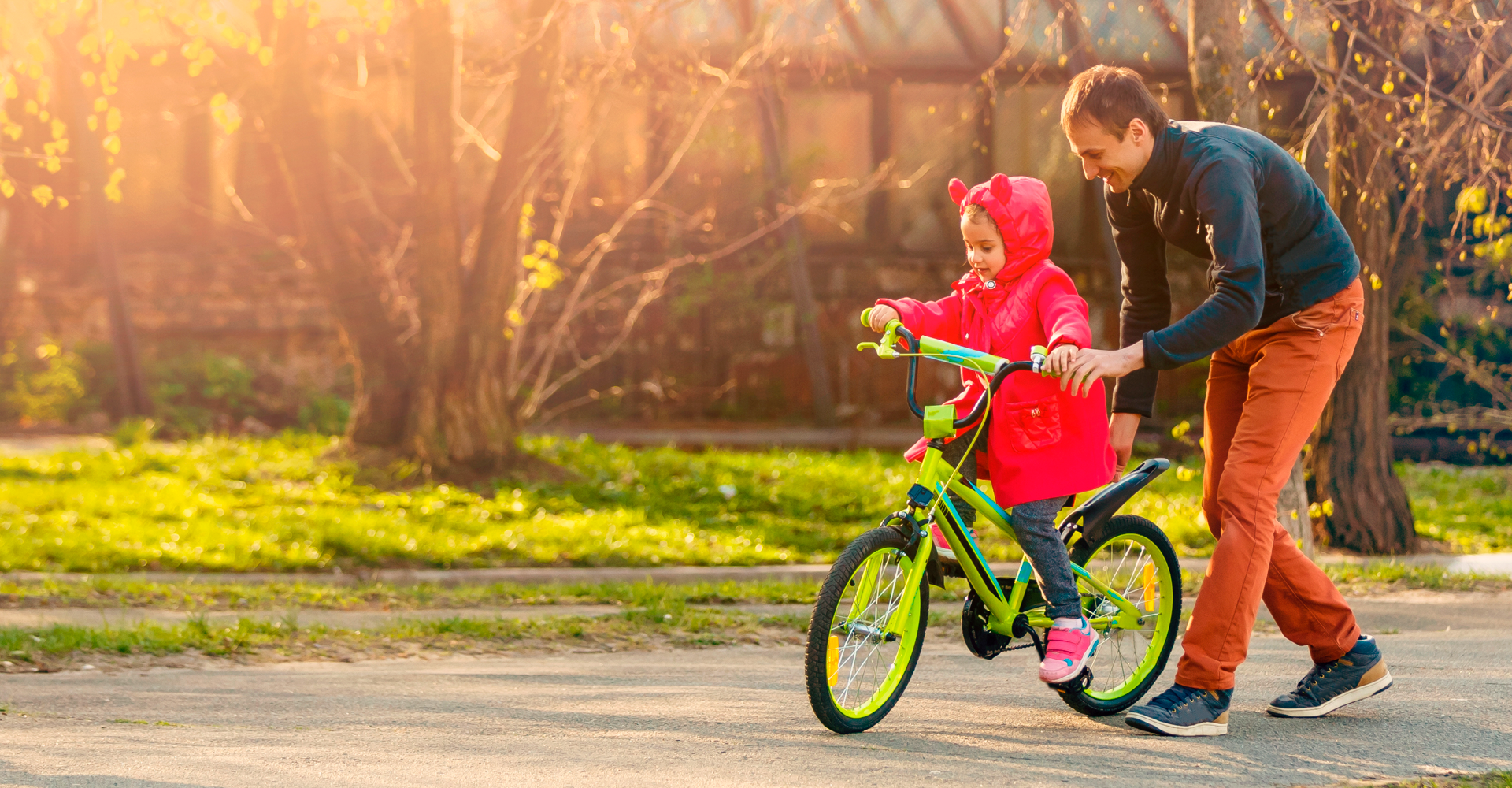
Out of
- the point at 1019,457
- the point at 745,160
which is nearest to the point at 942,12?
the point at 745,160

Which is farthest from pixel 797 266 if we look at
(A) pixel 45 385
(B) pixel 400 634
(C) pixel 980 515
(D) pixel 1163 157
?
(D) pixel 1163 157

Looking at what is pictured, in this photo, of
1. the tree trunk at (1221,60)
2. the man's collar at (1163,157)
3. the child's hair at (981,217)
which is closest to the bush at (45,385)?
the tree trunk at (1221,60)

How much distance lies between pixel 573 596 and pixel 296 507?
9.21ft

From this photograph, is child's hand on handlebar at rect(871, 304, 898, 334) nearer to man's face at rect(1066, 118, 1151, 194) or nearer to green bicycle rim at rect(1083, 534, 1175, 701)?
man's face at rect(1066, 118, 1151, 194)

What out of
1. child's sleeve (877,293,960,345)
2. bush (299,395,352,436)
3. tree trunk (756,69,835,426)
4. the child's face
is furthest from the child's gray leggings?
bush (299,395,352,436)

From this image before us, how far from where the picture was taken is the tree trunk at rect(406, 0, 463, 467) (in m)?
9.94

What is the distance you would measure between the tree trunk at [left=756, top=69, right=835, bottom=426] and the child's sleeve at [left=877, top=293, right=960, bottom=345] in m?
9.42

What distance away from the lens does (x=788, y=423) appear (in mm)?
14547

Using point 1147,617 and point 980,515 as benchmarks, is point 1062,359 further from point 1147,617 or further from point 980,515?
point 1147,617

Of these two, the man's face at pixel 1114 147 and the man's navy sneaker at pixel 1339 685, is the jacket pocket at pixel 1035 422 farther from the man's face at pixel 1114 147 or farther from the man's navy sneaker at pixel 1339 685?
the man's navy sneaker at pixel 1339 685

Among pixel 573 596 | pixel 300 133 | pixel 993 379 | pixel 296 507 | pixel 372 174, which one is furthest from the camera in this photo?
pixel 372 174

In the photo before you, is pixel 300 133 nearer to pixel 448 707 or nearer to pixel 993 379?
pixel 448 707

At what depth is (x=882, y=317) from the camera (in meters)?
3.99

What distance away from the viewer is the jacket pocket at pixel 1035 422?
3.98 metres
